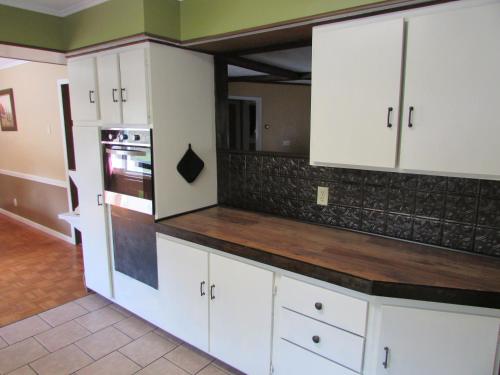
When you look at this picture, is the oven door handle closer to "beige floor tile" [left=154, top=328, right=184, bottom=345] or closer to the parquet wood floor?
"beige floor tile" [left=154, top=328, right=184, bottom=345]

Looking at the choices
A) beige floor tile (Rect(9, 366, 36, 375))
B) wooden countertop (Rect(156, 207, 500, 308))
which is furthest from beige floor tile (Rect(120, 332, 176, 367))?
wooden countertop (Rect(156, 207, 500, 308))

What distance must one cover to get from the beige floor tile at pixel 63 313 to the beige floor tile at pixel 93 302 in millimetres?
42

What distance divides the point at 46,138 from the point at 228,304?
3.76m

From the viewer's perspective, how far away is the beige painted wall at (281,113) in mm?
2893

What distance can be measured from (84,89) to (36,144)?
2.65m

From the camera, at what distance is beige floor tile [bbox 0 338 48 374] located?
225 cm

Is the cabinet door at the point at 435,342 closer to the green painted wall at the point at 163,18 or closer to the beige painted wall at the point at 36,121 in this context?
the green painted wall at the point at 163,18

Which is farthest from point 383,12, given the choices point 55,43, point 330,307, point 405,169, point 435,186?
point 55,43

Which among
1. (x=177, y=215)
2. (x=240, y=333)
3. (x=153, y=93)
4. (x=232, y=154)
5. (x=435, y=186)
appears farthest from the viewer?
(x=232, y=154)

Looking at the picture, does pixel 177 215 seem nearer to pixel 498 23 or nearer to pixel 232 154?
pixel 232 154

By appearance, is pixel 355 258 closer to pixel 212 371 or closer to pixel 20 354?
pixel 212 371

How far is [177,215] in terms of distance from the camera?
249 centimetres

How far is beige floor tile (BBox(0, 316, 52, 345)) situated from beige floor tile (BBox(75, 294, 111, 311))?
33 cm

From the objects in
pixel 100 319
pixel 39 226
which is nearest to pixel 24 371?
pixel 100 319
